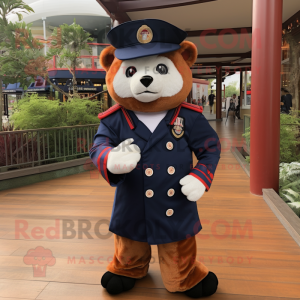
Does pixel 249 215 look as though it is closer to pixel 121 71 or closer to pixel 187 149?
pixel 187 149

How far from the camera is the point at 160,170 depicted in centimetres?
169

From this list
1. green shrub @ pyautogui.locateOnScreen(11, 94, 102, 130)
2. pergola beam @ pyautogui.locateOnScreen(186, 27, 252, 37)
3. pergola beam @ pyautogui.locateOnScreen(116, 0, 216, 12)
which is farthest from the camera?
pergola beam @ pyautogui.locateOnScreen(186, 27, 252, 37)

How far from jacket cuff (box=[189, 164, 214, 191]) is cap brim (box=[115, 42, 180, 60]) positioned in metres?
0.62

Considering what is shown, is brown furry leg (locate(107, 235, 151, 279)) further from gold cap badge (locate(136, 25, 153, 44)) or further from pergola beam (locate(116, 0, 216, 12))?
pergola beam (locate(116, 0, 216, 12))

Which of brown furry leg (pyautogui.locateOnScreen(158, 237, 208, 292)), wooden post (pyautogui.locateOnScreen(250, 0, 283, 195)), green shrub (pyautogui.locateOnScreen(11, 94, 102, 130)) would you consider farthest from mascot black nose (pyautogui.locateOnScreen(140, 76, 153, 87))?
green shrub (pyautogui.locateOnScreen(11, 94, 102, 130))

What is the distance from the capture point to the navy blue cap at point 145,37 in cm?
162

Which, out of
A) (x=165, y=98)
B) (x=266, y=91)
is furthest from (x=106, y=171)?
(x=266, y=91)

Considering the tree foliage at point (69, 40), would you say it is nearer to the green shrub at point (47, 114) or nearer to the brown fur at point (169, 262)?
the green shrub at point (47, 114)

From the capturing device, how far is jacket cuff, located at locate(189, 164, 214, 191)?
166 centimetres

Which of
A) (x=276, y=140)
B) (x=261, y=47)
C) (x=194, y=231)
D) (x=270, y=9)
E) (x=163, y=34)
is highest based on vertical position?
(x=270, y=9)

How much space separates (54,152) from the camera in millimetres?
5480

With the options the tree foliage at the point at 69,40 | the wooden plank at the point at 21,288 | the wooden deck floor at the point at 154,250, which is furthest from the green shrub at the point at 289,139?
the tree foliage at the point at 69,40

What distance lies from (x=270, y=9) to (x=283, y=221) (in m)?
2.38

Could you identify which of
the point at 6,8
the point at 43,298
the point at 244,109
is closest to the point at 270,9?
the point at 43,298
